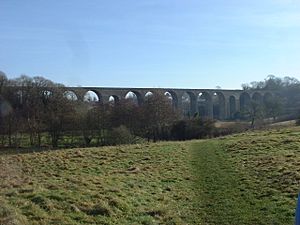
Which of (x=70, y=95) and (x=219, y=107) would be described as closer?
(x=70, y=95)

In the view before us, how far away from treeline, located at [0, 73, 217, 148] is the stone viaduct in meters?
10.8

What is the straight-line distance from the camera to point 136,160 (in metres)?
20.8

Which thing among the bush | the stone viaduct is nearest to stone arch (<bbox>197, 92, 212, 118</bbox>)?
the stone viaduct

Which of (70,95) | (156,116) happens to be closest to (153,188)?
(156,116)

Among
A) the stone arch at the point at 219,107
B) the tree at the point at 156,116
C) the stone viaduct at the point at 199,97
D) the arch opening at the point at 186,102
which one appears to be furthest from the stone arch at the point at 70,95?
the stone arch at the point at 219,107

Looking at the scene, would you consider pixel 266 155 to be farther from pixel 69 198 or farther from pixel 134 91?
pixel 134 91

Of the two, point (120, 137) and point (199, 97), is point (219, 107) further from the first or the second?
point (120, 137)

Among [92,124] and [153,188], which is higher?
[92,124]

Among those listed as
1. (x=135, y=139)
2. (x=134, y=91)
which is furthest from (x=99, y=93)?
(x=135, y=139)

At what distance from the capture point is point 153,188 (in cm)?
1328

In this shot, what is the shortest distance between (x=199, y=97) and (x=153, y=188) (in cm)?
7789

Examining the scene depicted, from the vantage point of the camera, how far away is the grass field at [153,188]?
9.14 metres

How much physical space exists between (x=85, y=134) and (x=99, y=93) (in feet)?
81.9

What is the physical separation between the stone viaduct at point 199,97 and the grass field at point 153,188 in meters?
46.6
